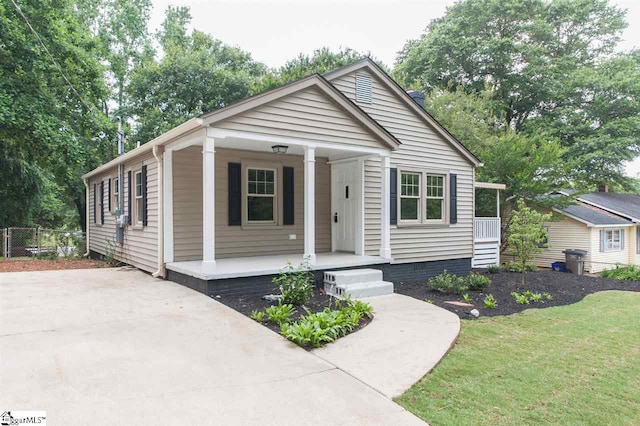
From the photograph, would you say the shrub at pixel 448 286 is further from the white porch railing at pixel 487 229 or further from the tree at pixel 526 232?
the white porch railing at pixel 487 229

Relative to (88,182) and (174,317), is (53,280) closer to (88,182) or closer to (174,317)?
(174,317)

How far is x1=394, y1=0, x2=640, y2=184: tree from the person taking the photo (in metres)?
20.2

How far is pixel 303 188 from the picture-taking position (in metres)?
9.36

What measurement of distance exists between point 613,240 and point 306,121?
675 inches

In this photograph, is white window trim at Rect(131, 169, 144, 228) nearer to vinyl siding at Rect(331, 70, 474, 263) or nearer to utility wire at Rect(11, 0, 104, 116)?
vinyl siding at Rect(331, 70, 474, 263)

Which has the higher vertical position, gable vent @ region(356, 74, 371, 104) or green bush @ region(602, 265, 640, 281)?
gable vent @ region(356, 74, 371, 104)

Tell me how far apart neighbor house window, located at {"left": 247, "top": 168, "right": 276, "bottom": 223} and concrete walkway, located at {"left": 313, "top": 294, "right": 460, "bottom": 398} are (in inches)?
148

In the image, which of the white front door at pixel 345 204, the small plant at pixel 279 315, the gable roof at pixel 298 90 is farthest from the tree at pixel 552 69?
the small plant at pixel 279 315

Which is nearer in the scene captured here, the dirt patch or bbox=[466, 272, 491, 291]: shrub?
the dirt patch

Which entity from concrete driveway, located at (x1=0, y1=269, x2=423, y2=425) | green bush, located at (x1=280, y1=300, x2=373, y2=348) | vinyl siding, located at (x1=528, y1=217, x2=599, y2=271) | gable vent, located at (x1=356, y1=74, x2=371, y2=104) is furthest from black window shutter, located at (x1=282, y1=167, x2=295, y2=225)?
vinyl siding, located at (x1=528, y1=217, x2=599, y2=271)

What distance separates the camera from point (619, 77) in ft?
65.6

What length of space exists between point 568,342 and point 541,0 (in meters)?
24.1

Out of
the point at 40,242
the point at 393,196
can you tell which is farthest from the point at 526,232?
the point at 40,242

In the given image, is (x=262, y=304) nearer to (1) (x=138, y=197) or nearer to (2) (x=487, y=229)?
(1) (x=138, y=197)
